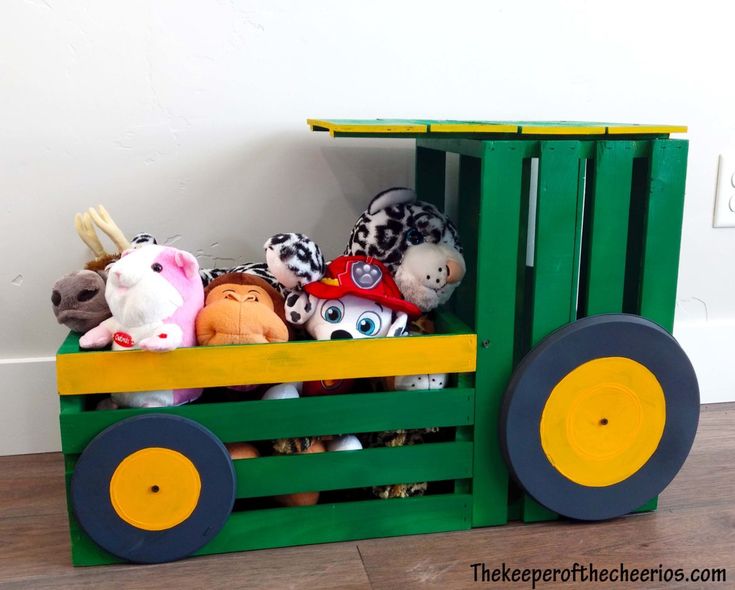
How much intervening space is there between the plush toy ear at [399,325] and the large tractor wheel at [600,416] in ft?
0.49

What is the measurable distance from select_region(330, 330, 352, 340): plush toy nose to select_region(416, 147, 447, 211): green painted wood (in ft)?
1.09

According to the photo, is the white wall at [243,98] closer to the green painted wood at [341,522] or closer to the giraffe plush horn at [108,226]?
the giraffe plush horn at [108,226]

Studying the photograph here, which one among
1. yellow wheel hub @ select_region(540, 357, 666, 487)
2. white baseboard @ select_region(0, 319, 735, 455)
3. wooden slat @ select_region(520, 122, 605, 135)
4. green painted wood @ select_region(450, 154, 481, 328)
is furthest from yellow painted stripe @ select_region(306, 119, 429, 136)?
white baseboard @ select_region(0, 319, 735, 455)

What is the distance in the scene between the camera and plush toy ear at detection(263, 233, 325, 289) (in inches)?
36.1

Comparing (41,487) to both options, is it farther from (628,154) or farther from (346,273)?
(628,154)

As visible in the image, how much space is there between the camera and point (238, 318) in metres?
0.90

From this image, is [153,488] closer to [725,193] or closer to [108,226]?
[108,226]

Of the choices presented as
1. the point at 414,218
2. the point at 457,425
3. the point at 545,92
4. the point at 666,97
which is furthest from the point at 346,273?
the point at 666,97

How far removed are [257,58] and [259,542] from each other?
26.8 inches

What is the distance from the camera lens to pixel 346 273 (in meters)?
0.95

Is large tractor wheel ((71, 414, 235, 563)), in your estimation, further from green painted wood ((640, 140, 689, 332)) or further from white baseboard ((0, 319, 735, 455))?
green painted wood ((640, 140, 689, 332))

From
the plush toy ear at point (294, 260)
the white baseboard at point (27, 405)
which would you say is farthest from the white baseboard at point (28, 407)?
the plush toy ear at point (294, 260)

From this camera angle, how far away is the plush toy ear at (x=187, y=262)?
89cm

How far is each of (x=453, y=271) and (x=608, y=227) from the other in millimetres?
196
